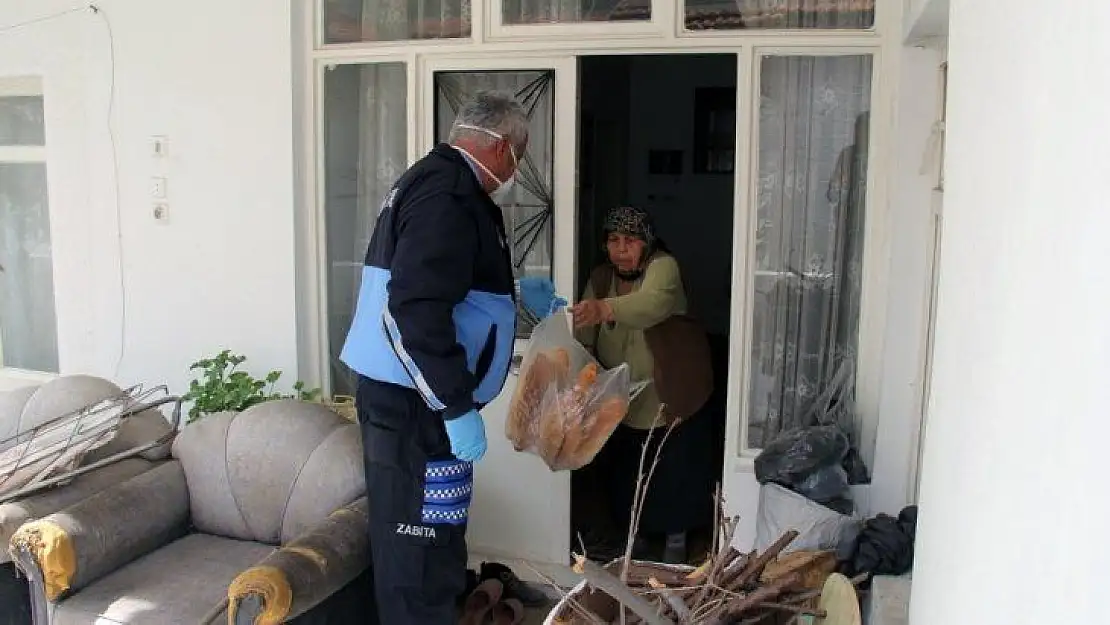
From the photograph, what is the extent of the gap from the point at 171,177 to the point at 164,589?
1.87 meters

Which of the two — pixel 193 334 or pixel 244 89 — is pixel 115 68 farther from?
pixel 193 334

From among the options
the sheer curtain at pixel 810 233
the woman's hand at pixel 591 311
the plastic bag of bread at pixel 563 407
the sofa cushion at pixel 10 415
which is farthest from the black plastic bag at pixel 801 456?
the sofa cushion at pixel 10 415

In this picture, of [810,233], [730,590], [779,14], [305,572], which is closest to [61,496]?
[305,572]

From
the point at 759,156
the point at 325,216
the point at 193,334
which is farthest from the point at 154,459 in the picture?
the point at 759,156

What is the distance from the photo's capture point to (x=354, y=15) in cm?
358

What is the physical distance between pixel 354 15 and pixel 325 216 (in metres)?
0.79

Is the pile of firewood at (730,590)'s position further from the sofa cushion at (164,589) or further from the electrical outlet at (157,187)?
the electrical outlet at (157,187)

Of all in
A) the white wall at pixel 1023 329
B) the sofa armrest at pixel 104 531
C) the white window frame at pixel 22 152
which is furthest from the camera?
the white window frame at pixel 22 152

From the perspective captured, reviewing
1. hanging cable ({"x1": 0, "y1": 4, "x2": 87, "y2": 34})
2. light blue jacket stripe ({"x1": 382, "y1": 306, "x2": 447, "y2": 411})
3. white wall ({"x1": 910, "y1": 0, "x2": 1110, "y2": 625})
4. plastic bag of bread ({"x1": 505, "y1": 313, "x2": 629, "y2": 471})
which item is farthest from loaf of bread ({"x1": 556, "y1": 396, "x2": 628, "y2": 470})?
hanging cable ({"x1": 0, "y1": 4, "x2": 87, "y2": 34})

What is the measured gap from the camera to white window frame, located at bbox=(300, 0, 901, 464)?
3.05 m

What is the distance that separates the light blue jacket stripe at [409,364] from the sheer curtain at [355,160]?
4.85ft

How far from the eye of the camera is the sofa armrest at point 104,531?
249cm

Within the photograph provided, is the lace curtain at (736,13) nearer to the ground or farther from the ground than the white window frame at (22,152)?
farther from the ground

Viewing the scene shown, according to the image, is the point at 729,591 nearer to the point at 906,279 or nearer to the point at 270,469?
the point at 906,279
